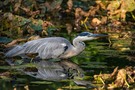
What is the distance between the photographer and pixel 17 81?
30.9 ft

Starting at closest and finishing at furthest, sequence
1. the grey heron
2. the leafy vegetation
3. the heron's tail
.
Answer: the leafy vegetation
the heron's tail
the grey heron

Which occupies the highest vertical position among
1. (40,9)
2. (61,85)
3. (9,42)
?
(40,9)

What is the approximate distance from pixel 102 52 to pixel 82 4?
7.31m

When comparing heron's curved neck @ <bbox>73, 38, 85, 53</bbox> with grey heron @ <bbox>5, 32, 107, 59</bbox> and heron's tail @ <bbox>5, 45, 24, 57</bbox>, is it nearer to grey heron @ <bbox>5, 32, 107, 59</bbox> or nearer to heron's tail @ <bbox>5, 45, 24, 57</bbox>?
grey heron @ <bbox>5, 32, 107, 59</bbox>

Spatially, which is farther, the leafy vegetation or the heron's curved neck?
the heron's curved neck

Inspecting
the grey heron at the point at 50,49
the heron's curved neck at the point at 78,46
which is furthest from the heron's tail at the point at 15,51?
the heron's curved neck at the point at 78,46

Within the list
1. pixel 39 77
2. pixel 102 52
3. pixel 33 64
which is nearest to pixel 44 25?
pixel 102 52

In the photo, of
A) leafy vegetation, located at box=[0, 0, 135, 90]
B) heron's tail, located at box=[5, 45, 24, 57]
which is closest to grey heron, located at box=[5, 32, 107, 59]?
heron's tail, located at box=[5, 45, 24, 57]

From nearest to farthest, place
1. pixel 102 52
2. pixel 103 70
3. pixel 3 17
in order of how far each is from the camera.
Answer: pixel 103 70
pixel 102 52
pixel 3 17

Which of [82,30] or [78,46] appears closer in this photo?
[78,46]

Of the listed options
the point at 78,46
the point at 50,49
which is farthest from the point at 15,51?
the point at 78,46

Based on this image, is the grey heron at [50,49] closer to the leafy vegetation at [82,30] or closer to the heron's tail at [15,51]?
the heron's tail at [15,51]

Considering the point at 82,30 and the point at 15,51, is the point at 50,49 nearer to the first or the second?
the point at 15,51

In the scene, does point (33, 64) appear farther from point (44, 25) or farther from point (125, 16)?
point (125, 16)
